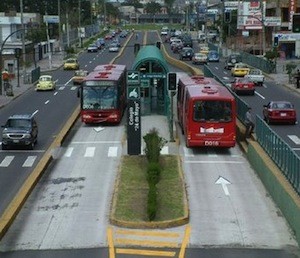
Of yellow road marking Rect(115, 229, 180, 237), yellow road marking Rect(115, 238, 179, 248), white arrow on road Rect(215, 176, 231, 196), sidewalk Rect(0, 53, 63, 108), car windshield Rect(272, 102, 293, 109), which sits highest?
yellow road marking Rect(115, 238, 179, 248)

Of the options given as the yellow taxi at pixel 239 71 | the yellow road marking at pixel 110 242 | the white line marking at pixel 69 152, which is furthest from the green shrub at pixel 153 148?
the yellow taxi at pixel 239 71

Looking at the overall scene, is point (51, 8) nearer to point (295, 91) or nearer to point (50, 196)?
point (295, 91)

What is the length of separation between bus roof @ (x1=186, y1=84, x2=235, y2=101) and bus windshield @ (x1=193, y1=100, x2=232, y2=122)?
0.67 feet

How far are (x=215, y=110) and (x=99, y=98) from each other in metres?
11.2

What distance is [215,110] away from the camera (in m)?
Result: 32.6

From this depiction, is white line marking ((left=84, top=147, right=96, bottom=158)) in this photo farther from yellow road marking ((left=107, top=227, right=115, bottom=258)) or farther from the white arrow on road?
yellow road marking ((left=107, top=227, right=115, bottom=258))

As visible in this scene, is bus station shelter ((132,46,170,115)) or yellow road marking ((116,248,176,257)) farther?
bus station shelter ((132,46,170,115))

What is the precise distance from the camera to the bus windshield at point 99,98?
42.4 meters

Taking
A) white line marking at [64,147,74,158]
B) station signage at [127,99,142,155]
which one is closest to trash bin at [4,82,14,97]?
white line marking at [64,147,74,158]

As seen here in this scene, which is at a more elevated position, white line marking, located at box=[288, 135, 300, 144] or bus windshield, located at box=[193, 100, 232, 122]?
bus windshield, located at box=[193, 100, 232, 122]

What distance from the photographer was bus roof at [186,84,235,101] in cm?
3262

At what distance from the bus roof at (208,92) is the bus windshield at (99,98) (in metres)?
8.15

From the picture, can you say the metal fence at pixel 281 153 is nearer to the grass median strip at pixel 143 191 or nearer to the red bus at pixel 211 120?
the red bus at pixel 211 120

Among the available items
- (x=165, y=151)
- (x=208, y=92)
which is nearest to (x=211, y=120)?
(x=208, y=92)
